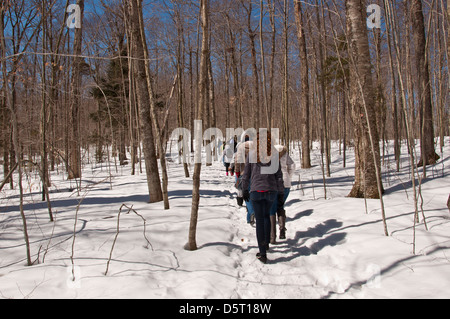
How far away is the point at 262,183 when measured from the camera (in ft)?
13.1

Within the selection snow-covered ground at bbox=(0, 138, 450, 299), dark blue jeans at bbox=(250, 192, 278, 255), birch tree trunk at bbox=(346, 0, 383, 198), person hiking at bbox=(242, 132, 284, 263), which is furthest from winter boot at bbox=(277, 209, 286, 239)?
birch tree trunk at bbox=(346, 0, 383, 198)

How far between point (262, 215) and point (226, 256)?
0.78 metres

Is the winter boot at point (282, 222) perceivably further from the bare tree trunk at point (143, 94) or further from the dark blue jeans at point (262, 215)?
the bare tree trunk at point (143, 94)

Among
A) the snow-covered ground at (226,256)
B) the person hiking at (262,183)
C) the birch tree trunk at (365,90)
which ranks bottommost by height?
the snow-covered ground at (226,256)

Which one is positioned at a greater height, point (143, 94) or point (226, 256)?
point (143, 94)

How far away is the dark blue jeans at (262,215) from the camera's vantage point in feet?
12.8

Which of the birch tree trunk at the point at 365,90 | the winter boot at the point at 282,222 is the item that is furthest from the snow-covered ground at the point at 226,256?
the birch tree trunk at the point at 365,90

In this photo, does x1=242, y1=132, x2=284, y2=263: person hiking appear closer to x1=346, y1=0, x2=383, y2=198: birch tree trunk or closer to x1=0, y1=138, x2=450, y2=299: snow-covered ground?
x1=0, y1=138, x2=450, y2=299: snow-covered ground

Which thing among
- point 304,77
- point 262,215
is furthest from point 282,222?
point 304,77

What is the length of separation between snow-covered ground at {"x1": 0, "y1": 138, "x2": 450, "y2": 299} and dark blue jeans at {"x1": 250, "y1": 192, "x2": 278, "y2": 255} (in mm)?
301

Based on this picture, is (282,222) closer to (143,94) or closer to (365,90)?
(365,90)

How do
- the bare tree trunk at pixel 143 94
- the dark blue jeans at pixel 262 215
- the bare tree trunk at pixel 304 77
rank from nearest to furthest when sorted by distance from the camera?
the dark blue jeans at pixel 262 215, the bare tree trunk at pixel 143 94, the bare tree trunk at pixel 304 77

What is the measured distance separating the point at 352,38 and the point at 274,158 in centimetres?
415
